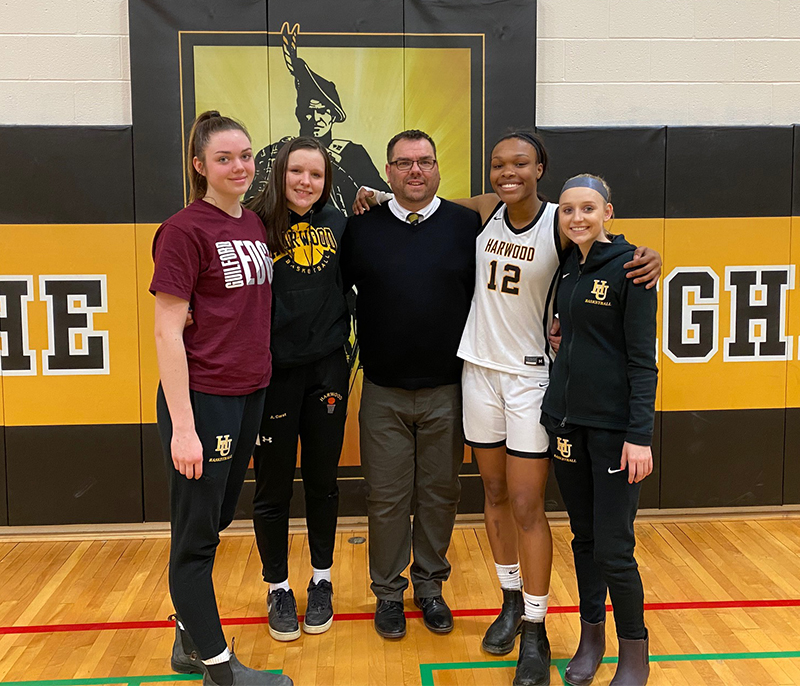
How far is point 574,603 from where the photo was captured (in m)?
2.82

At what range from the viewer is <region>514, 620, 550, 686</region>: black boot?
228 cm

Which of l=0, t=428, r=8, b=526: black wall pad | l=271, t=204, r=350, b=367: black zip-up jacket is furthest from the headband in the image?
l=0, t=428, r=8, b=526: black wall pad

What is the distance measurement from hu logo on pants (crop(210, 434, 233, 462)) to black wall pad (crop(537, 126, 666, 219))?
208 centimetres

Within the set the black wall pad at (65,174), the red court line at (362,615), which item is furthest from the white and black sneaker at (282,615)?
the black wall pad at (65,174)

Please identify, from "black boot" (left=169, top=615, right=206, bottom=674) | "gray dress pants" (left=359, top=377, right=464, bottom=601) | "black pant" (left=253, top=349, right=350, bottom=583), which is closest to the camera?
"black boot" (left=169, top=615, right=206, bottom=674)

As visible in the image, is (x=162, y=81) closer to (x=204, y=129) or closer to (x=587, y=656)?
(x=204, y=129)

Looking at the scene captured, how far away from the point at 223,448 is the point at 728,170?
283 cm

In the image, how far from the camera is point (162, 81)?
3.37 m

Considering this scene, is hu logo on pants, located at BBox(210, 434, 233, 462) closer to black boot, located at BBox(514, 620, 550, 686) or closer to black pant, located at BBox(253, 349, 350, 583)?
black pant, located at BBox(253, 349, 350, 583)

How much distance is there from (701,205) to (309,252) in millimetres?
2138

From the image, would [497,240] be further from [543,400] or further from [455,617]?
[455,617]

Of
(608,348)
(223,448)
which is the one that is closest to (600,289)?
(608,348)

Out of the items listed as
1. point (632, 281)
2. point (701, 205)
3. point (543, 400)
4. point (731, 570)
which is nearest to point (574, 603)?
point (731, 570)

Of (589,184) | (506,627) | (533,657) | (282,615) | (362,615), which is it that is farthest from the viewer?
(362,615)
